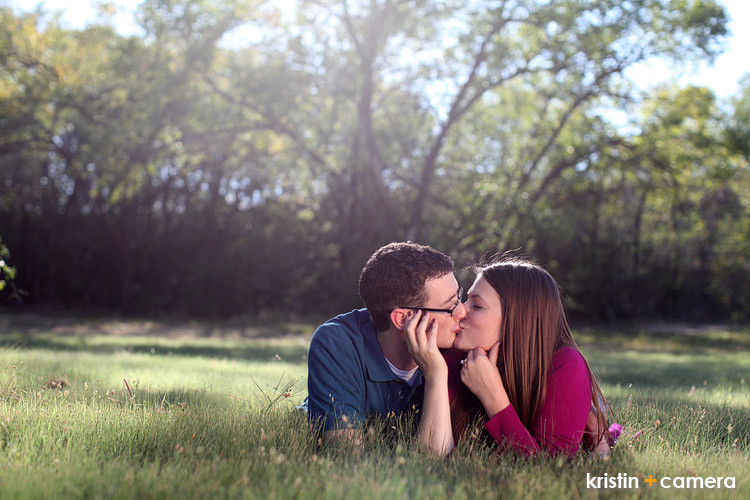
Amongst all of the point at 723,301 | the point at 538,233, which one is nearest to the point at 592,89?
the point at 538,233

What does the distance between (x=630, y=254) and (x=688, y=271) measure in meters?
2.42

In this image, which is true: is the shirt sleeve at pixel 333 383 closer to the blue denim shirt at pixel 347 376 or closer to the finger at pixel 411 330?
the blue denim shirt at pixel 347 376

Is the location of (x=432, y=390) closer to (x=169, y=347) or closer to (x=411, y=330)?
(x=411, y=330)

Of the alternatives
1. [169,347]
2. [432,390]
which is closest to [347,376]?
[432,390]

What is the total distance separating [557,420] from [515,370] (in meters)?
0.33

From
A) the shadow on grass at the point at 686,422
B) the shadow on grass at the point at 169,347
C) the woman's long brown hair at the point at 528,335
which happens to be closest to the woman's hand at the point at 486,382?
the woman's long brown hair at the point at 528,335

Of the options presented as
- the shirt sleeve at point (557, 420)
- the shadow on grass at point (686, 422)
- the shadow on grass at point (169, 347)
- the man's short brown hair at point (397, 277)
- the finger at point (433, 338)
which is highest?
the man's short brown hair at point (397, 277)

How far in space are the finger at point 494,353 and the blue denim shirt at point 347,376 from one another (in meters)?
0.50

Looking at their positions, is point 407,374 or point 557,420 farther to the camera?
point 407,374

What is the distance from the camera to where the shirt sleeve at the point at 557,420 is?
10.4 ft

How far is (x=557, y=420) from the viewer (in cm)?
321

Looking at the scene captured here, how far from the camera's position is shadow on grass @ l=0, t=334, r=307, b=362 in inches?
391

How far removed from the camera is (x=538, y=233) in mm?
17250

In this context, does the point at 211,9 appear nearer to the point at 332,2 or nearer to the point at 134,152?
the point at 332,2
